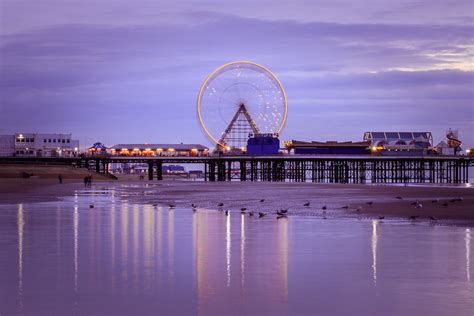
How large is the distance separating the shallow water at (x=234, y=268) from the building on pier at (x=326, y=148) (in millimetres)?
84306

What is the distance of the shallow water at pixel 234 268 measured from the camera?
32.8 feet

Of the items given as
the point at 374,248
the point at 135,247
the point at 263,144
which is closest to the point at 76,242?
the point at 135,247

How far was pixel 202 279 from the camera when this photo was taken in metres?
11.9

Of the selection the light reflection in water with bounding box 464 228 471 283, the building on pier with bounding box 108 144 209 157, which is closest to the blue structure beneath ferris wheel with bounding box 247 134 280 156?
the building on pier with bounding box 108 144 209 157

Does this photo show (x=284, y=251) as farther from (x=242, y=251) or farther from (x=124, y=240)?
(x=124, y=240)

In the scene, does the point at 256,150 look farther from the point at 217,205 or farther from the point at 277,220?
the point at 277,220

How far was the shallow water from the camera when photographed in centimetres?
999

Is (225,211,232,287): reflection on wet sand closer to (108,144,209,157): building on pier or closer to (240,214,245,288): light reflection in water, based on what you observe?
(240,214,245,288): light reflection in water

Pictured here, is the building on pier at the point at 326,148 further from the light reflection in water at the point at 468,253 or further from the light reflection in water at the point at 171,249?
the light reflection in water at the point at 468,253

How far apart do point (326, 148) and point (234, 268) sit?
3695 inches

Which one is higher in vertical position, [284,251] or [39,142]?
[39,142]

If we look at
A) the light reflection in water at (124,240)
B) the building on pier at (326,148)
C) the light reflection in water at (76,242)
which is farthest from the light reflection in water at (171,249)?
the building on pier at (326,148)

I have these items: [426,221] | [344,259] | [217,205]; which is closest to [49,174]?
[217,205]

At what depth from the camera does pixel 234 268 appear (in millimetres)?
13047
